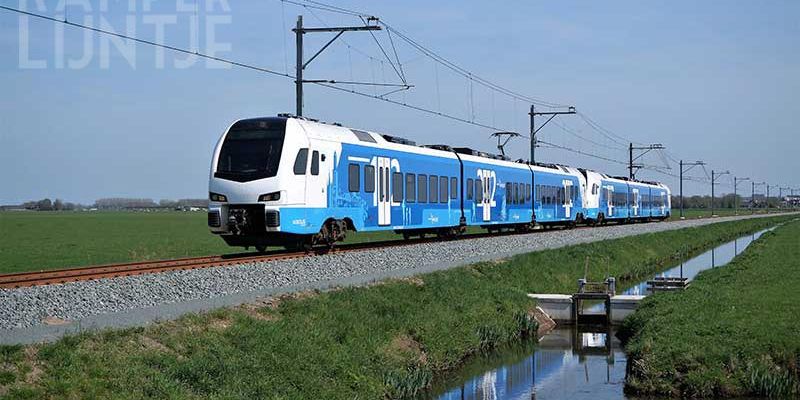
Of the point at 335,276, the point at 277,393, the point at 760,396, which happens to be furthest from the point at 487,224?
the point at 277,393

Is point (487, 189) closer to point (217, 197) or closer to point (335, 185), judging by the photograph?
point (335, 185)

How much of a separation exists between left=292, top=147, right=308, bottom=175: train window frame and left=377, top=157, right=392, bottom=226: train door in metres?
4.85

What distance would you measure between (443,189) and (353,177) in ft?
26.0

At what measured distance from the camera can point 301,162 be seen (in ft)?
76.5

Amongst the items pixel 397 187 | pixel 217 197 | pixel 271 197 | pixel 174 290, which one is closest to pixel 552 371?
pixel 174 290

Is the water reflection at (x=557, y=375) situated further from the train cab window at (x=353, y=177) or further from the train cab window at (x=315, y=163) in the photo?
the train cab window at (x=315, y=163)

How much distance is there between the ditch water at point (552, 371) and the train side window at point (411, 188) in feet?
25.2

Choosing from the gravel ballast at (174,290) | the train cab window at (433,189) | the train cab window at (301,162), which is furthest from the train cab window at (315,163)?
the train cab window at (433,189)

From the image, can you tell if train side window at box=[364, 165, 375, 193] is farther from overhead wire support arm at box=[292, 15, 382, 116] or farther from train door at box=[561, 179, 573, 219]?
train door at box=[561, 179, 573, 219]

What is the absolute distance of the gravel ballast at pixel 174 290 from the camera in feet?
42.2

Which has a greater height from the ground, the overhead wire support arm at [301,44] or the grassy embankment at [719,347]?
the overhead wire support arm at [301,44]

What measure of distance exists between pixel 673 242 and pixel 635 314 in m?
29.5

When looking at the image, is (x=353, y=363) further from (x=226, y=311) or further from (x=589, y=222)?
(x=589, y=222)

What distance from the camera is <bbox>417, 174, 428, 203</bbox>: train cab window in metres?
31.0
